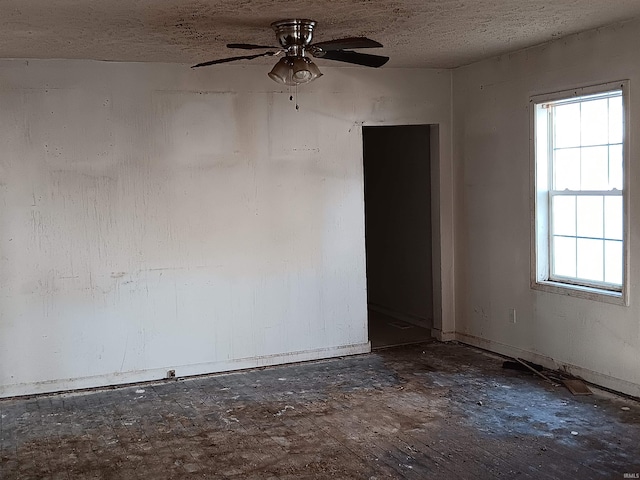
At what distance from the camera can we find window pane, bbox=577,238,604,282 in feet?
17.9

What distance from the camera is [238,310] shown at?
247 inches

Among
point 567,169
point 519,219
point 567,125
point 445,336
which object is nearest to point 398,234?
point 445,336

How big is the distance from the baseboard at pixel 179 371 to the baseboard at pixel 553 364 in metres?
1.04

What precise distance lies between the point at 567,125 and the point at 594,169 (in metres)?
0.47

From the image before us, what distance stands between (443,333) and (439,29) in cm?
325

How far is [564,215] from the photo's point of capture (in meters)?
5.78

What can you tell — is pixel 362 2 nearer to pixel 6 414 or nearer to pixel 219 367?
pixel 219 367

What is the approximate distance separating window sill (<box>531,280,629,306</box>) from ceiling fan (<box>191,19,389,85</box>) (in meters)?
2.44

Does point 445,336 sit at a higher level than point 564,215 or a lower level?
lower

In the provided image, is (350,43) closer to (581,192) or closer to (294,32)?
(294,32)

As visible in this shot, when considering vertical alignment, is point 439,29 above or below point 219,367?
above

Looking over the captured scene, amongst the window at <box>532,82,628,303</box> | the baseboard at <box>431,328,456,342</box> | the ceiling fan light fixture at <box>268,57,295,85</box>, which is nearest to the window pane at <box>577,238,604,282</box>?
the window at <box>532,82,628,303</box>

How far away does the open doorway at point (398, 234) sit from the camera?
25.0 ft

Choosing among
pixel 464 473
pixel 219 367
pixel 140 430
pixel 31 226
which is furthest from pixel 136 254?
pixel 464 473
